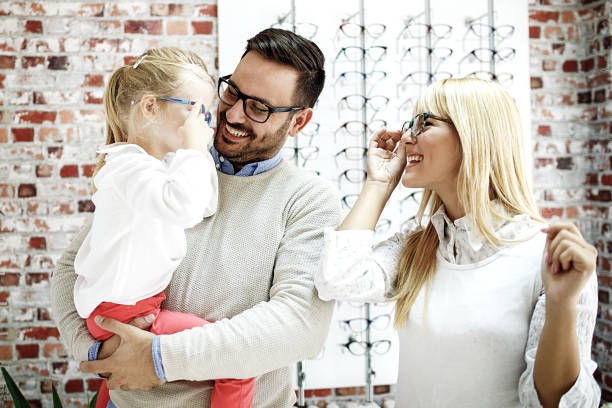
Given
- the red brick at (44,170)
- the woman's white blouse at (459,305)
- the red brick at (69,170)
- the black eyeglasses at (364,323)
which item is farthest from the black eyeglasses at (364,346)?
the red brick at (44,170)

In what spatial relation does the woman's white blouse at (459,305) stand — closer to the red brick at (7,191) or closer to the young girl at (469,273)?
the young girl at (469,273)

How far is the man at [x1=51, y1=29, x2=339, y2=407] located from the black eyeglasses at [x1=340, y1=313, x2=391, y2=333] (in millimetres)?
1248

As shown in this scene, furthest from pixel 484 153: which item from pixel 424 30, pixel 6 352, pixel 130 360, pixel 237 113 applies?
pixel 6 352

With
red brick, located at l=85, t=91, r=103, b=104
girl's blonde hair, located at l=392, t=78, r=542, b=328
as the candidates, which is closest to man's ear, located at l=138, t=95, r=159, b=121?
girl's blonde hair, located at l=392, t=78, r=542, b=328

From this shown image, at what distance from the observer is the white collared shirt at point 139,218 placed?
1.05 m

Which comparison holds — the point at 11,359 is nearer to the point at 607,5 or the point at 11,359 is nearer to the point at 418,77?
the point at 418,77

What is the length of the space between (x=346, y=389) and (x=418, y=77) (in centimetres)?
176

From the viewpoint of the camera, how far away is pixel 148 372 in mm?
1125

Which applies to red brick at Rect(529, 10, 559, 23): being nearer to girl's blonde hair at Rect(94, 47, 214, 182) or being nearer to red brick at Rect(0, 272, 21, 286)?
girl's blonde hair at Rect(94, 47, 214, 182)

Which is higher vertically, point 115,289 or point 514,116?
point 514,116

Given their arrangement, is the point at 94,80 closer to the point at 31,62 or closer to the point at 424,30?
the point at 31,62

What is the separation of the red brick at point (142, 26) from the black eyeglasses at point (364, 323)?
6.00 feet

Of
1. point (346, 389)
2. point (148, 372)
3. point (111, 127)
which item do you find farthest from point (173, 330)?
point (346, 389)

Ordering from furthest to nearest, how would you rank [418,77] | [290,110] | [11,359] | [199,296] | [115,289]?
[418,77] → [11,359] → [290,110] → [199,296] → [115,289]
